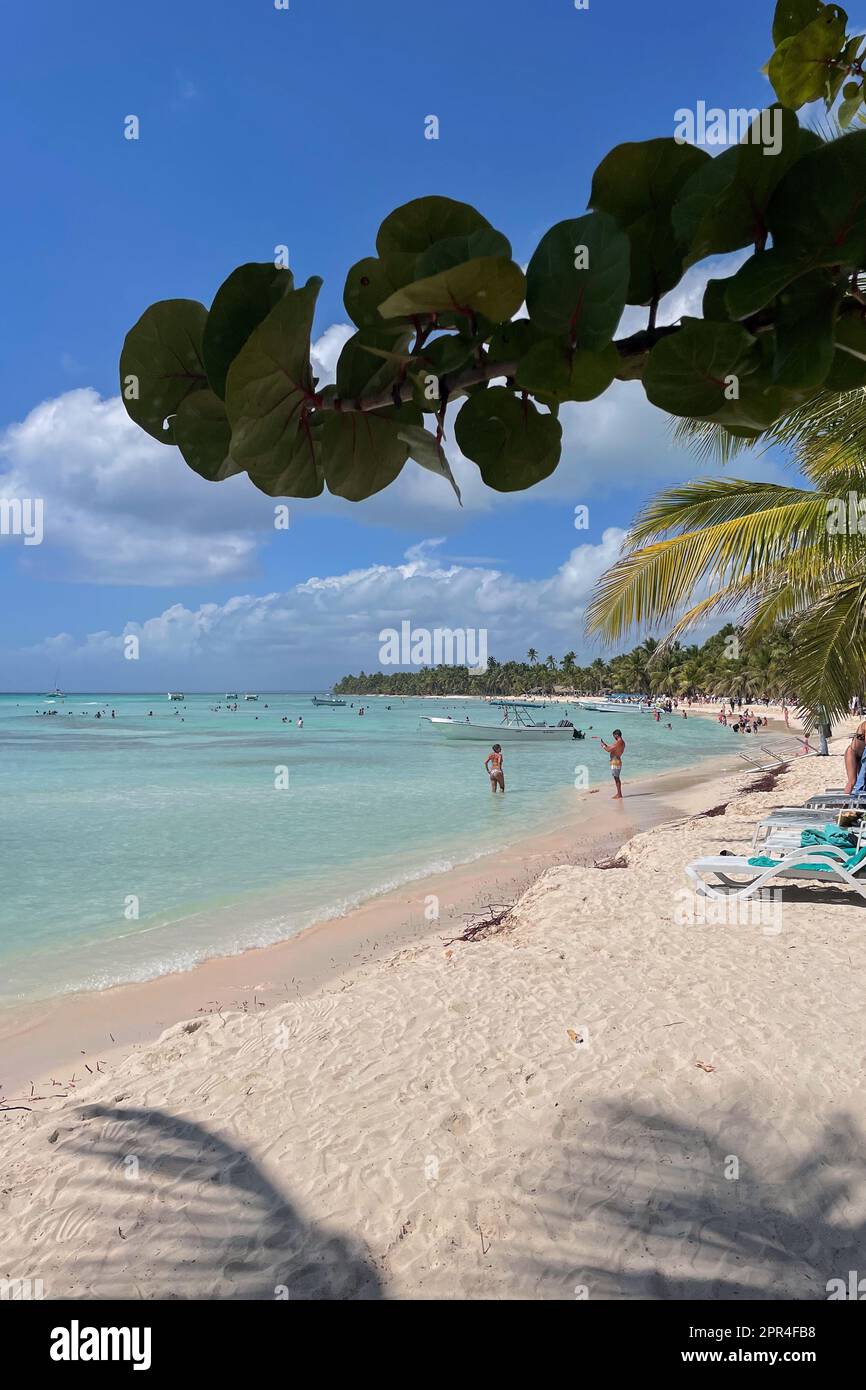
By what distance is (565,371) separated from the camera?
47cm

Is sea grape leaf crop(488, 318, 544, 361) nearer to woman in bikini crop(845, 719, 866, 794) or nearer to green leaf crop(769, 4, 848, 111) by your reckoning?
green leaf crop(769, 4, 848, 111)

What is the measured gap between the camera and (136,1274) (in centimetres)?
308

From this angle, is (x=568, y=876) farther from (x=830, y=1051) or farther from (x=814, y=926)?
(x=830, y=1051)

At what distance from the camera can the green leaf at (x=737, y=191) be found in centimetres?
45

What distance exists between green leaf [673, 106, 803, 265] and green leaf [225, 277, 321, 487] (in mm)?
246

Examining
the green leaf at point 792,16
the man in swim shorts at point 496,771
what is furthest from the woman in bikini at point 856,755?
the man in swim shorts at point 496,771

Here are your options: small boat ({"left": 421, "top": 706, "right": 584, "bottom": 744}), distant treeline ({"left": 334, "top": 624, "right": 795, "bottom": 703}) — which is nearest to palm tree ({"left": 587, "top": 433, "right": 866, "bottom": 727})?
distant treeline ({"left": 334, "top": 624, "right": 795, "bottom": 703})

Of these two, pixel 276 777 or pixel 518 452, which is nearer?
pixel 518 452

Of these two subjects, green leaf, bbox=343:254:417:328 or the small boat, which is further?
the small boat

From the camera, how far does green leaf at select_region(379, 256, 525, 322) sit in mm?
383

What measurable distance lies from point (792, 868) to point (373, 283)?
826cm

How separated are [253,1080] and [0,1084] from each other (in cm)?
266

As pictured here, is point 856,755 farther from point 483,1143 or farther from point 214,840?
point 214,840
